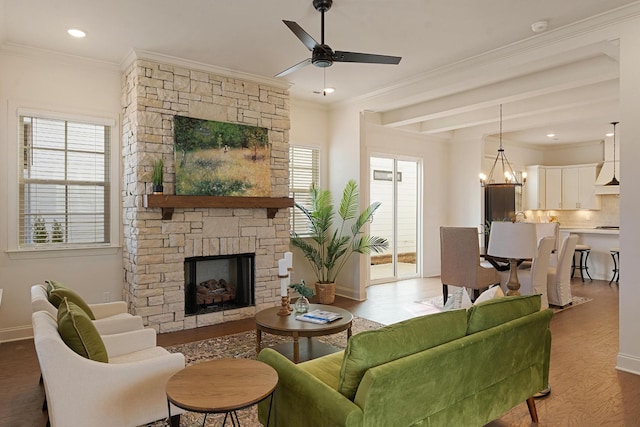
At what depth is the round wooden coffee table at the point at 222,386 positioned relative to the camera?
1812mm

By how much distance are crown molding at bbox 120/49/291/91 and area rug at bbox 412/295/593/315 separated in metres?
3.54

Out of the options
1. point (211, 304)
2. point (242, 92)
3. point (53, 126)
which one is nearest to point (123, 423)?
point (211, 304)

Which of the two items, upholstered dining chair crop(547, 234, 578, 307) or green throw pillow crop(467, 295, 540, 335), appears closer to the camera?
green throw pillow crop(467, 295, 540, 335)

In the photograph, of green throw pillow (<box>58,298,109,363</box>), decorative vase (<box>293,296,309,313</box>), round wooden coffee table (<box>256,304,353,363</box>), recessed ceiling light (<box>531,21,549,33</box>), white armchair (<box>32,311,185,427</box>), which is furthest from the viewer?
decorative vase (<box>293,296,309,313</box>)

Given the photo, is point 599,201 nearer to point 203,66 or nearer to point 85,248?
point 203,66

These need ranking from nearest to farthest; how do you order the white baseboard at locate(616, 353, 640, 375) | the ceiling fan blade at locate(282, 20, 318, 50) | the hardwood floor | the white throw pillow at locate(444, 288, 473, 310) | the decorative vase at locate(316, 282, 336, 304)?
the hardwood floor < the white throw pillow at locate(444, 288, 473, 310) < the ceiling fan blade at locate(282, 20, 318, 50) < the white baseboard at locate(616, 353, 640, 375) < the decorative vase at locate(316, 282, 336, 304)

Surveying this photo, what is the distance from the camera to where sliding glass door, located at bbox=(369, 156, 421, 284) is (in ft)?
25.1

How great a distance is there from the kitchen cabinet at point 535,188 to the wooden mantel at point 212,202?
6.83 meters

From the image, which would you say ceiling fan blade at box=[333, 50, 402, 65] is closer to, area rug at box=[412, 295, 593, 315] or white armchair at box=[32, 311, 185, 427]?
white armchair at box=[32, 311, 185, 427]

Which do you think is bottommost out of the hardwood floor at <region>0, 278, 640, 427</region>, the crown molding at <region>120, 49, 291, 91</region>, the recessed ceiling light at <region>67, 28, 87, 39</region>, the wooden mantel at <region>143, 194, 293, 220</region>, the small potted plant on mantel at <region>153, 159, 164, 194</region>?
the hardwood floor at <region>0, 278, 640, 427</region>

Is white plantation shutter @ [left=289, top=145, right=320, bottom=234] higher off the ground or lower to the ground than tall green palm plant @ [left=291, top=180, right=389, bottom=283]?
higher

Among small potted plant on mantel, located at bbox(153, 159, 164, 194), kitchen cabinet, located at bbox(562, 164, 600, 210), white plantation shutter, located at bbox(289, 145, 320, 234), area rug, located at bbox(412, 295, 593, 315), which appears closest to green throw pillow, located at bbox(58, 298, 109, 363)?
small potted plant on mantel, located at bbox(153, 159, 164, 194)

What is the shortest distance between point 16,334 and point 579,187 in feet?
34.9

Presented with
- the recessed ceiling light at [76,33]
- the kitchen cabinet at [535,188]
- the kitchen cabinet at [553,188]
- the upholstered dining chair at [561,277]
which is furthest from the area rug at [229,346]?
the kitchen cabinet at [553,188]
